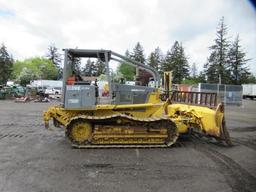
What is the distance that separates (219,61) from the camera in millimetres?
65688

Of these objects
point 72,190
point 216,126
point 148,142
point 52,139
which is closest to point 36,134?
point 52,139

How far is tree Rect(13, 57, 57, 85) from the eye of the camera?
83.7 meters

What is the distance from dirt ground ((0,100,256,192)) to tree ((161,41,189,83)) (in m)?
63.6

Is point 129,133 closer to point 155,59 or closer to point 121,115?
point 121,115

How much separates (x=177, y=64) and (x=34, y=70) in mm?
38045

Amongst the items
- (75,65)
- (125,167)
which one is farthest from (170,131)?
(75,65)

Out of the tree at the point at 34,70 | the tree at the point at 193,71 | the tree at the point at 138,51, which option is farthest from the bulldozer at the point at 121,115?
the tree at the point at 193,71

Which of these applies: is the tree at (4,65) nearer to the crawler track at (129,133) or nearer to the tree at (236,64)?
the tree at (236,64)

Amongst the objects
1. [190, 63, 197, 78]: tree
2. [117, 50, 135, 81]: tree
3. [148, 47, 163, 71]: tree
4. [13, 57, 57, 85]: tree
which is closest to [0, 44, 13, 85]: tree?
[13, 57, 57, 85]: tree

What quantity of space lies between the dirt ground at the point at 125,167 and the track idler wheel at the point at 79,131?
0.34 metres

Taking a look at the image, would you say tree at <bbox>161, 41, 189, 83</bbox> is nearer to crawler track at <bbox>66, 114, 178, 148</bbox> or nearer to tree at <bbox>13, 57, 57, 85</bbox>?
tree at <bbox>13, 57, 57, 85</bbox>

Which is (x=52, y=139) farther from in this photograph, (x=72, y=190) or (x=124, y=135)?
(x=72, y=190)

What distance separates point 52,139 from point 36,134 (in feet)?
4.20

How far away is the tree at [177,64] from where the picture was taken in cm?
7469
